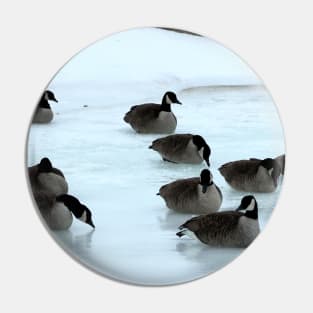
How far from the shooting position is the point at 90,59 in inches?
83.2

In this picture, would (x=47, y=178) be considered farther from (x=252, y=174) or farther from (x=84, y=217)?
(x=252, y=174)

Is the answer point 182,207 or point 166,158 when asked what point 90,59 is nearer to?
point 166,158

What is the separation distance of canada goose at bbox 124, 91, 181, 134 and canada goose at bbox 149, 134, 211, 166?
28 mm

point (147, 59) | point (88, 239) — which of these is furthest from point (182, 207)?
point (147, 59)

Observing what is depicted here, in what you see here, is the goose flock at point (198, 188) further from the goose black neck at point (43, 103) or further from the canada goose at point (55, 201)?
the goose black neck at point (43, 103)

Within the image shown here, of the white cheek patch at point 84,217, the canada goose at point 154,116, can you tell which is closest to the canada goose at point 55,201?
the white cheek patch at point 84,217

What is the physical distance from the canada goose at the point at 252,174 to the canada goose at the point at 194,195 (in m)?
0.05

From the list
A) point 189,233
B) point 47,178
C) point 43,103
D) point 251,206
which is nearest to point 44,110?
point 43,103

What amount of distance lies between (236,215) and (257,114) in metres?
0.29

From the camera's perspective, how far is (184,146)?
2174 mm

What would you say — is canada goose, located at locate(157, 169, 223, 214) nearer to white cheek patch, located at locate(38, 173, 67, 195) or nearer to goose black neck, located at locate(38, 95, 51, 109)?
white cheek patch, located at locate(38, 173, 67, 195)

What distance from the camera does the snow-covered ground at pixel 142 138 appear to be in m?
2.11

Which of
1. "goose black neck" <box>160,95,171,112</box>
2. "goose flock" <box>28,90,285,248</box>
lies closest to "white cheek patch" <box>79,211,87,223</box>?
"goose flock" <box>28,90,285,248</box>

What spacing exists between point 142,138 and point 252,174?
33cm
